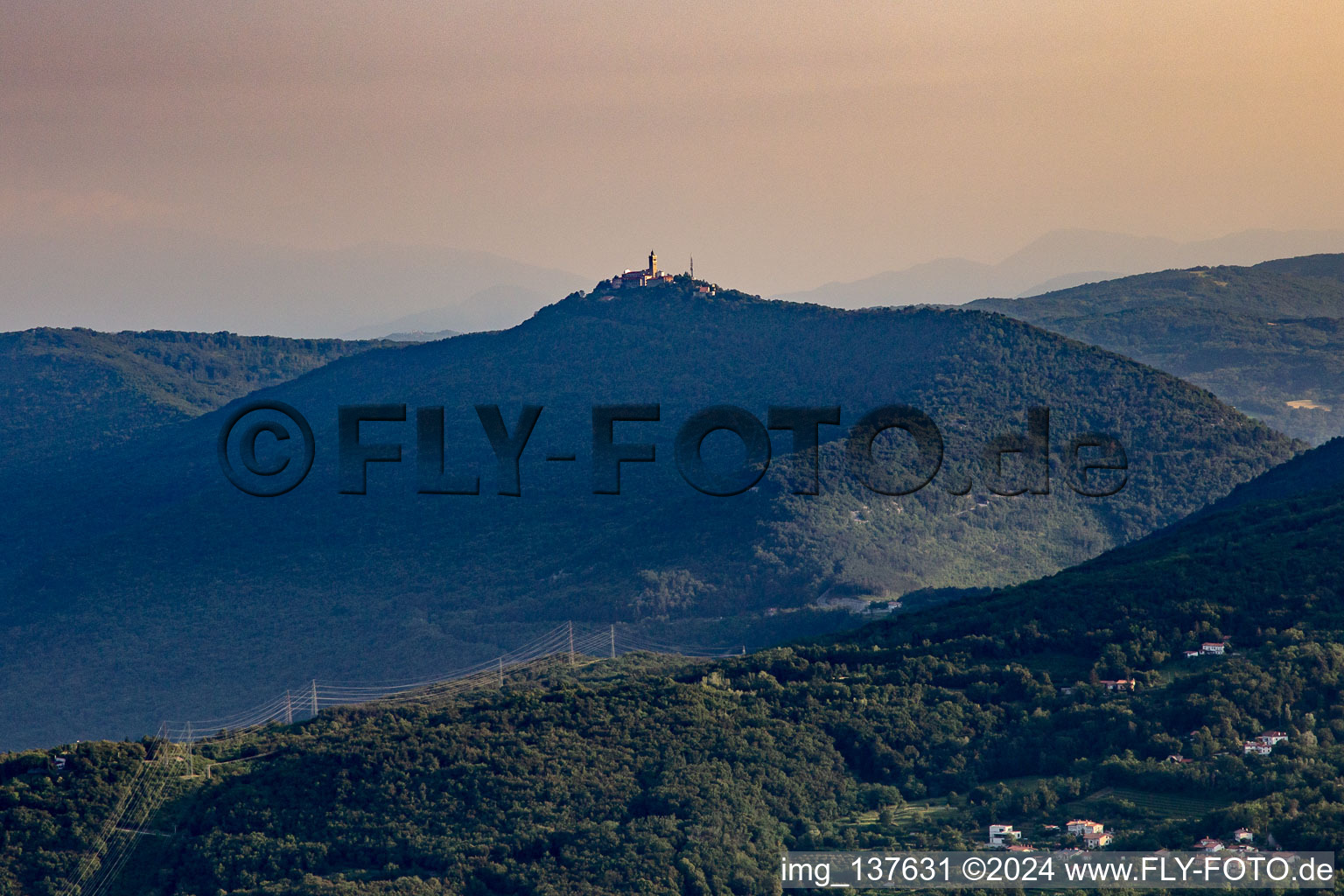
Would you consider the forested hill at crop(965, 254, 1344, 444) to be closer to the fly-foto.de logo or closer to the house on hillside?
the fly-foto.de logo

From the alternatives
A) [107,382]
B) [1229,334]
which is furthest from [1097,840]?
[107,382]

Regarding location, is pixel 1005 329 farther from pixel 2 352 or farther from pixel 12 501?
pixel 2 352

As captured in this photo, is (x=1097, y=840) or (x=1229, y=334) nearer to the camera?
(x=1097, y=840)

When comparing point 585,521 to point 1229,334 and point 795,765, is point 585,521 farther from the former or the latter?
point 795,765

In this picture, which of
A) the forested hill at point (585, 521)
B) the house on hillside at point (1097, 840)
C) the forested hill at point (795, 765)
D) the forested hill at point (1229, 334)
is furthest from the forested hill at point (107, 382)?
the house on hillside at point (1097, 840)

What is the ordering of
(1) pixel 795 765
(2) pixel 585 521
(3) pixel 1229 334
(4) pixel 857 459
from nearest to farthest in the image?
(1) pixel 795 765 → (4) pixel 857 459 → (2) pixel 585 521 → (3) pixel 1229 334

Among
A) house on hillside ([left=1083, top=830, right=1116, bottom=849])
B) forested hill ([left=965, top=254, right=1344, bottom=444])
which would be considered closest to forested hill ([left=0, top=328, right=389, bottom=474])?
forested hill ([left=965, top=254, right=1344, bottom=444])

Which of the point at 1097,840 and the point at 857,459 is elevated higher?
the point at 857,459
